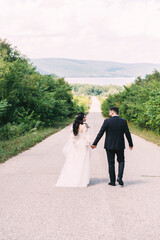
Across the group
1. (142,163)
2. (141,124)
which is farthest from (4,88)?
(142,163)

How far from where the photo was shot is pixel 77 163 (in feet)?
25.7

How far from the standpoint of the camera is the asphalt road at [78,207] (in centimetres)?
462

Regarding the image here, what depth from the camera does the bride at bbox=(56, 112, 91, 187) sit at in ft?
25.2

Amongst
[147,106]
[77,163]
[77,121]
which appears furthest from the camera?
[147,106]

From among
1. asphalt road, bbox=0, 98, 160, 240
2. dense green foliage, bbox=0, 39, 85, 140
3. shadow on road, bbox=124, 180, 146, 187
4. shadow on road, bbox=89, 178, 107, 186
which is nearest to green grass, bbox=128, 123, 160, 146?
dense green foliage, bbox=0, 39, 85, 140

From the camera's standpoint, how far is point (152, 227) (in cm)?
488

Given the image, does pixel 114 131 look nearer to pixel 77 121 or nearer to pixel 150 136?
pixel 77 121

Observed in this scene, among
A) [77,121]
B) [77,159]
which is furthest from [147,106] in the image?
[77,159]

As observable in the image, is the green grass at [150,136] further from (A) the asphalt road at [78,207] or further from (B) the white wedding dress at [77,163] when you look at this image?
(B) the white wedding dress at [77,163]

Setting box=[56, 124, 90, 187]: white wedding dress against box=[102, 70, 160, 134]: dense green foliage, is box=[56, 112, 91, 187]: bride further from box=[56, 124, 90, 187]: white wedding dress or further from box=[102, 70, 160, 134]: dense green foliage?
box=[102, 70, 160, 134]: dense green foliage

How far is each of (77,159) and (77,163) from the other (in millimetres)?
108

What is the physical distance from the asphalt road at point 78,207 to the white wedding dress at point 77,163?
0.94ft

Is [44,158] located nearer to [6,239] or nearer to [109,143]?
[109,143]

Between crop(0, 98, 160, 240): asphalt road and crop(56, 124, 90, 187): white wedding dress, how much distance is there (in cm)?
29
